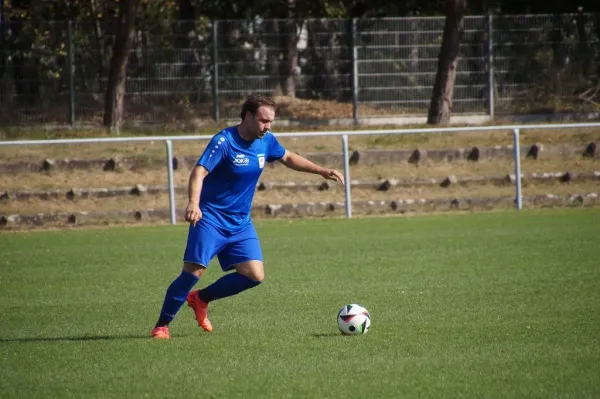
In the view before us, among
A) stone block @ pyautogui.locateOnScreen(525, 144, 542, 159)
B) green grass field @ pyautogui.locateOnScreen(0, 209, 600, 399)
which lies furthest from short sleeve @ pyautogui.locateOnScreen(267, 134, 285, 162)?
stone block @ pyautogui.locateOnScreen(525, 144, 542, 159)

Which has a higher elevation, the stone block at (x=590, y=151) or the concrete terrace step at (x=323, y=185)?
the stone block at (x=590, y=151)

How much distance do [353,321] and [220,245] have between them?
4.01 feet

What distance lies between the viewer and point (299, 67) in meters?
26.4

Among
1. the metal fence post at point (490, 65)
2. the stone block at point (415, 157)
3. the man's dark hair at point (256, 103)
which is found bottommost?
the stone block at point (415, 157)

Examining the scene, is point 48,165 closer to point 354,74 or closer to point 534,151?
point 354,74

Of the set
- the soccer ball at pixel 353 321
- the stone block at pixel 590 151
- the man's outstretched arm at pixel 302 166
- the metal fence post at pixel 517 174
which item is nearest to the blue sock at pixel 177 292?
the soccer ball at pixel 353 321

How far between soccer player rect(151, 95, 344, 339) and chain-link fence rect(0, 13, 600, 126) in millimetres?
17077

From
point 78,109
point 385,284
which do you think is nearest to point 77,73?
point 78,109

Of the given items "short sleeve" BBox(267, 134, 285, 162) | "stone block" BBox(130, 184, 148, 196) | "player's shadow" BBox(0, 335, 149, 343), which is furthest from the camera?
"stone block" BBox(130, 184, 148, 196)

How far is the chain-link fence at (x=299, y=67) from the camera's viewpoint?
83.2 ft

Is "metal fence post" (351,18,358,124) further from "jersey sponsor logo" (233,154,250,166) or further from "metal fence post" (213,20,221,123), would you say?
"jersey sponsor logo" (233,154,250,166)

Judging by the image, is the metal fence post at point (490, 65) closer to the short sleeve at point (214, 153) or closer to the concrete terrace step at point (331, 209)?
the concrete terrace step at point (331, 209)

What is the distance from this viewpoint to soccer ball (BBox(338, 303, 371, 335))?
8.45m

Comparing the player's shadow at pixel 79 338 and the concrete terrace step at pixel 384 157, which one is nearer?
the player's shadow at pixel 79 338
